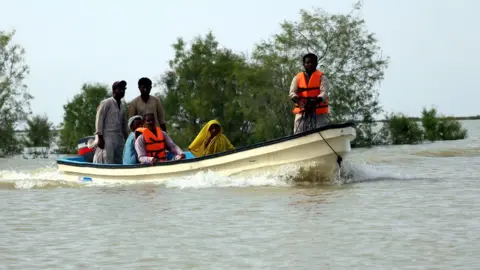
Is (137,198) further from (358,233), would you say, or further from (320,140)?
(358,233)

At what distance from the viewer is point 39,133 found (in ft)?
166

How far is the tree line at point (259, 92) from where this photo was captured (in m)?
47.4

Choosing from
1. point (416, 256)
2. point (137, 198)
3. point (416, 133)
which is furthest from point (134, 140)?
point (416, 133)

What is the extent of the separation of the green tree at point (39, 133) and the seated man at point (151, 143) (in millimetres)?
35937

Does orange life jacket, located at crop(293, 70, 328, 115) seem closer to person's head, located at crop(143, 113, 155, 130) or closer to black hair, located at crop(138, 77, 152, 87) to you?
person's head, located at crop(143, 113, 155, 130)

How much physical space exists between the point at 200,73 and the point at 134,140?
41.2 meters

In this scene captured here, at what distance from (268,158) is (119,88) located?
255 centimetres

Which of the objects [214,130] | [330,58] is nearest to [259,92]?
[330,58]

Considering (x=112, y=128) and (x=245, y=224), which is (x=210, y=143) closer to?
(x=112, y=128)

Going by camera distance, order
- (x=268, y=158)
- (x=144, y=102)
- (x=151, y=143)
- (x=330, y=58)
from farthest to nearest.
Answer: (x=330, y=58)
(x=144, y=102)
(x=151, y=143)
(x=268, y=158)

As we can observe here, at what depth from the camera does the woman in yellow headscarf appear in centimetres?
1562

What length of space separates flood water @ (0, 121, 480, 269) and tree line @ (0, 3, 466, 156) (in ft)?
104

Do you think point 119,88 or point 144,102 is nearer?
point 119,88

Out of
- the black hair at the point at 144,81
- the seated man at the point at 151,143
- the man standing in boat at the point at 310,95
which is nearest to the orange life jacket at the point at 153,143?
the seated man at the point at 151,143
